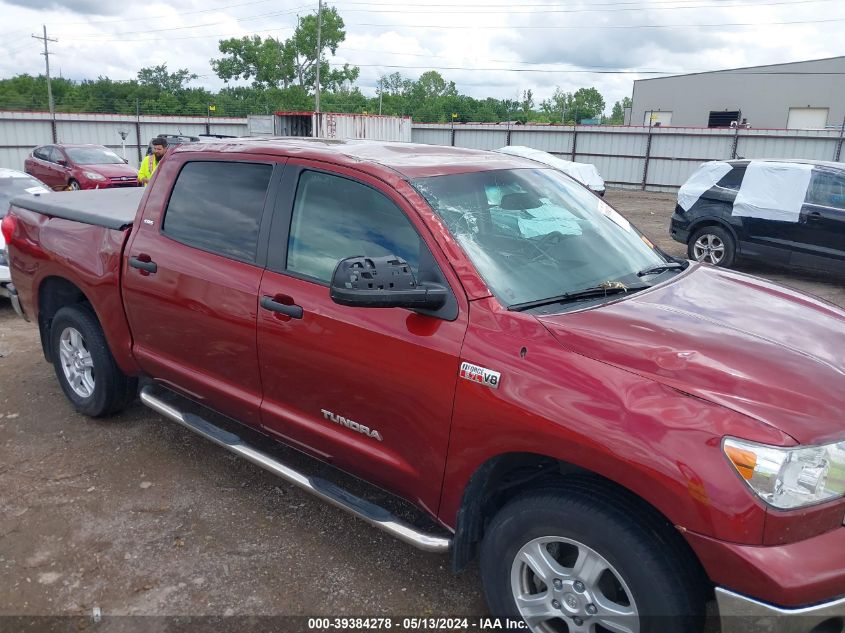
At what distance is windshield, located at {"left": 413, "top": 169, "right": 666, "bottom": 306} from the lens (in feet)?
8.85

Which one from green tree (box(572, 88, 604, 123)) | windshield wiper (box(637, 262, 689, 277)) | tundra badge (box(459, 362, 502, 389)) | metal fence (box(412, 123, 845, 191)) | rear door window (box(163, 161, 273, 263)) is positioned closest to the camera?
tundra badge (box(459, 362, 502, 389))

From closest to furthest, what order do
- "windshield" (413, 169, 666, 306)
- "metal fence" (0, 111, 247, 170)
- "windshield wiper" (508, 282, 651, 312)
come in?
"windshield wiper" (508, 282, 651, 312) < "windshield" (413, 169, 666, 306) < "metal fence" (0, 111, 247, 170)

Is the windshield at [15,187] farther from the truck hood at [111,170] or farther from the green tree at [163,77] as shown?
the green tree at [163,77]

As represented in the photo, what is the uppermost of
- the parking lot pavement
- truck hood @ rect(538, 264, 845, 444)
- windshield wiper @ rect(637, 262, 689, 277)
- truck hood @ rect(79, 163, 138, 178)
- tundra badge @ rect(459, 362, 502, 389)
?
windshield wiper @ rect(637, 262, 689, 277)

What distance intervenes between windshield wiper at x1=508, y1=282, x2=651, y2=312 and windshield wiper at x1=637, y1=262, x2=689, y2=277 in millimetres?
196

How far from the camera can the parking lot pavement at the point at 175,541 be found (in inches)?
113

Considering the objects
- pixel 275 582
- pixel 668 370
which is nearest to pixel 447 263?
pixel 668 370

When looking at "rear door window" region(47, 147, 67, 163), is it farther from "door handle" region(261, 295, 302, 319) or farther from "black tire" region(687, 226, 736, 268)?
"door handle" region(261, 295, 302, 319)

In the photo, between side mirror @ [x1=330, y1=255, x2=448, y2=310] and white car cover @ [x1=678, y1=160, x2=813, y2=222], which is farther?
white car cover @ [x1=678, y1=160, x2=813, y2=222]

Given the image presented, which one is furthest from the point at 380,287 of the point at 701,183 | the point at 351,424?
the point at 701,183

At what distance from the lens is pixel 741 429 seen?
6.36ft

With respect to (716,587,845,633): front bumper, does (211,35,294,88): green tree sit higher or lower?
Answer: higher

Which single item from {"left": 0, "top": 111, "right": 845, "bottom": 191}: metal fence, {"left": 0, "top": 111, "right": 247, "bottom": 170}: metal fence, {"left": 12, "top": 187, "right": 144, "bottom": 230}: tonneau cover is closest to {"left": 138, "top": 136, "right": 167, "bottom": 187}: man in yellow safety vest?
{"left": 12, "top": 187, "right": 144, "bottom": 230}: tonneau cover

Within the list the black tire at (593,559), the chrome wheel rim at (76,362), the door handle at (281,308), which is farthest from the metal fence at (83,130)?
the black tire at (593,559)
